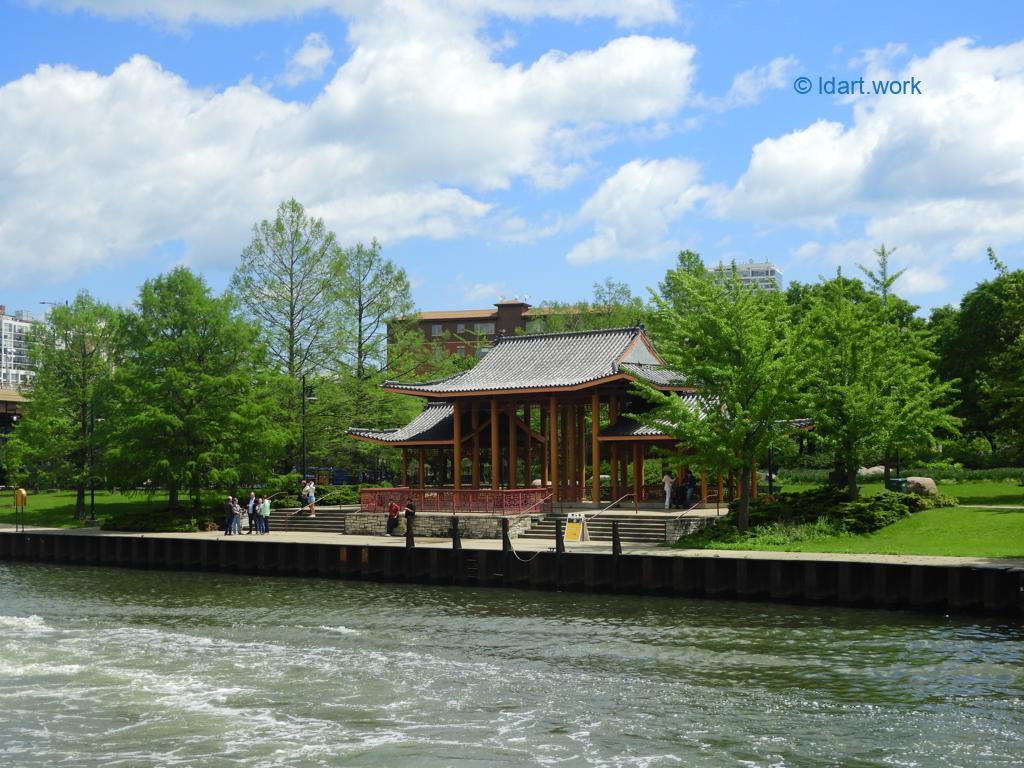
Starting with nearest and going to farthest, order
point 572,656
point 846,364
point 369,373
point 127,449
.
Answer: point 572,656, point 846,364, point 127,449, point 369,373

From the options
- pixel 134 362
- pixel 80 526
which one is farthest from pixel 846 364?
pixel 80 526

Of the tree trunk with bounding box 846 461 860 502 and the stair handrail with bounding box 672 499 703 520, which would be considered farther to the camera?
the stair handrail with bounding box 672 499 703 520

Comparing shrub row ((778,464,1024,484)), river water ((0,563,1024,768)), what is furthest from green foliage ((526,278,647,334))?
river water ((0,563,1024,768))

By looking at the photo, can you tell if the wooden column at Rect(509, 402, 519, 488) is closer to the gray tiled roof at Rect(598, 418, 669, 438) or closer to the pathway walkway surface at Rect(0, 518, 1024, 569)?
the gray tiled roof at Rect(598, 418, 669, 438)

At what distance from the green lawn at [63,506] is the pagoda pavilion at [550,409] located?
16.9 m

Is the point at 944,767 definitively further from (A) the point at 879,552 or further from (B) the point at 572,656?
(A) the point at 879,552

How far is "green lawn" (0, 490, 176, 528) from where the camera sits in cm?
6138

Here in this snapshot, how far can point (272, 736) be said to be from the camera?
1994 cm

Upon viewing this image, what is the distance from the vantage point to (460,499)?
48.0 m

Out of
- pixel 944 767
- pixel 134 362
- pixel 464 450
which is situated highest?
pixel 134 362

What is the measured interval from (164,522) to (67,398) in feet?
41.8

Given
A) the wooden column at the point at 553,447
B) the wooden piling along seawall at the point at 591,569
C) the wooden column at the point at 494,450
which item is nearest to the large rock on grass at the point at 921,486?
the wooden column at the point at 553,447

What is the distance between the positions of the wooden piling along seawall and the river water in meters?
1.02

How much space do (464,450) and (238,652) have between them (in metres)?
30.4
